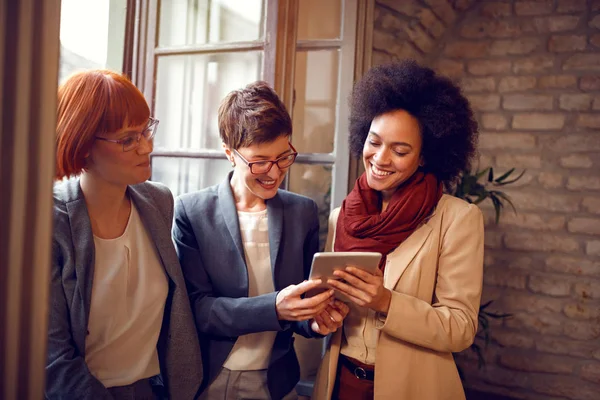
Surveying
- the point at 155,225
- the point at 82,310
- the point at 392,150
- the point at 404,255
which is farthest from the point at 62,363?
the point at 392,150

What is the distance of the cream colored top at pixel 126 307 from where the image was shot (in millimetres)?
1395

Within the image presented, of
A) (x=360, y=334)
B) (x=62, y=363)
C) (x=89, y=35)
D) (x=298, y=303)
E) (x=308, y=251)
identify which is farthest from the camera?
(x=89, y=35)

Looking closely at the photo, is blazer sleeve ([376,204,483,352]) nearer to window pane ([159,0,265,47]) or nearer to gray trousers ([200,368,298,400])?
gray trousers ([200,368,298,400])

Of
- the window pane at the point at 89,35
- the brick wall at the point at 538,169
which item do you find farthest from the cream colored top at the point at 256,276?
the brick wall at the point at 538,169

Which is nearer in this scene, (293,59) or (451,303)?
(451,303)

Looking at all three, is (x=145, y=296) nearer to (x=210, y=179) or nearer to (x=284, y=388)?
(x=284, y=388)

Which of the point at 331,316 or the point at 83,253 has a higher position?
the point at 83,253

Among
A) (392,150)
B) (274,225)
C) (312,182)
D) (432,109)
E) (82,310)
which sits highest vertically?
(432,109)

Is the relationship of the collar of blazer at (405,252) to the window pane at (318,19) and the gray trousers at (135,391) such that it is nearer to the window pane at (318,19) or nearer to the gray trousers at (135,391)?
the gray trousers at (135,391)

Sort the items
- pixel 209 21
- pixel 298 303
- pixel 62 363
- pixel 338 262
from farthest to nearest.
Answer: pixel 209 21
pixel 298 303
pixel 338 262
pixel 62 363

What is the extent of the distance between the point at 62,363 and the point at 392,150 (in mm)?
1073

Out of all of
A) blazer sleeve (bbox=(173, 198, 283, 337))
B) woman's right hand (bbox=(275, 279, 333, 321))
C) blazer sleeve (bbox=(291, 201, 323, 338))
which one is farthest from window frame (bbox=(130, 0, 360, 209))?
woman's right hand (bbox=(275, 279, 333, 321))

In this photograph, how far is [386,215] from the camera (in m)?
1.62

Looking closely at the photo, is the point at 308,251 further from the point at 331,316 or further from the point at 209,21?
the point at 209,21
